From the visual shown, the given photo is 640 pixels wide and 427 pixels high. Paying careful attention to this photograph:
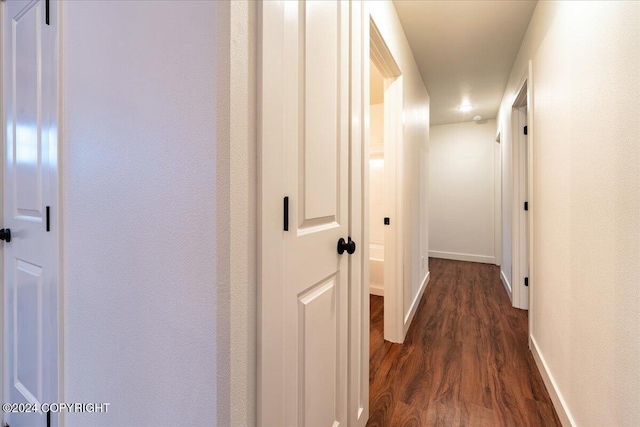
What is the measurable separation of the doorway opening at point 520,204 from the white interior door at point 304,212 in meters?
2.44

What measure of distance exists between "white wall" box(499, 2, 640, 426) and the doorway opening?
106 centimetres

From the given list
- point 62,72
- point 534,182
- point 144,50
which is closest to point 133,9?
point 144,50

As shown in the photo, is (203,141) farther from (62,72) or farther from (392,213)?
(392,213)

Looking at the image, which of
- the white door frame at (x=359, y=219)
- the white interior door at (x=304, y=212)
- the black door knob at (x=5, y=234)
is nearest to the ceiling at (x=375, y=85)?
the white door frame at (x=359, y=219)

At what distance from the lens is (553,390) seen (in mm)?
1589

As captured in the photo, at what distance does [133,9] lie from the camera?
2.39ft

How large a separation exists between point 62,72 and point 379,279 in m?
3.15

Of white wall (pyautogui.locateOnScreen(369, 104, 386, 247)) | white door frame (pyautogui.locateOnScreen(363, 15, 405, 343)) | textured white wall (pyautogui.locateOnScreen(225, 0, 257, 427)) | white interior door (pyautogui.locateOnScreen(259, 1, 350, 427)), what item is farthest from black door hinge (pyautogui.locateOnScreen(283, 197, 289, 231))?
white wall (pyautogui.locateOnScreen(369, 104, 386, 247))

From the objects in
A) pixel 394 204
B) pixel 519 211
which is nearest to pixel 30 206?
pixel 394 204

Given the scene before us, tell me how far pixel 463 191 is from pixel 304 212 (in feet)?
16.2

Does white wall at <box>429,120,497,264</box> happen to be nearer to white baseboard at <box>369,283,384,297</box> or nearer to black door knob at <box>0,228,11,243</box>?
white baseboard at <box>369,283,384,297</box>

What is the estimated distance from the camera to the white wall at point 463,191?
4879 millimetres

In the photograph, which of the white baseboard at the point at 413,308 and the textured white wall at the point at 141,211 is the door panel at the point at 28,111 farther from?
the white baseboard at the point at 413,308

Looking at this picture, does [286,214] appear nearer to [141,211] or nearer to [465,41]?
[141,211]
